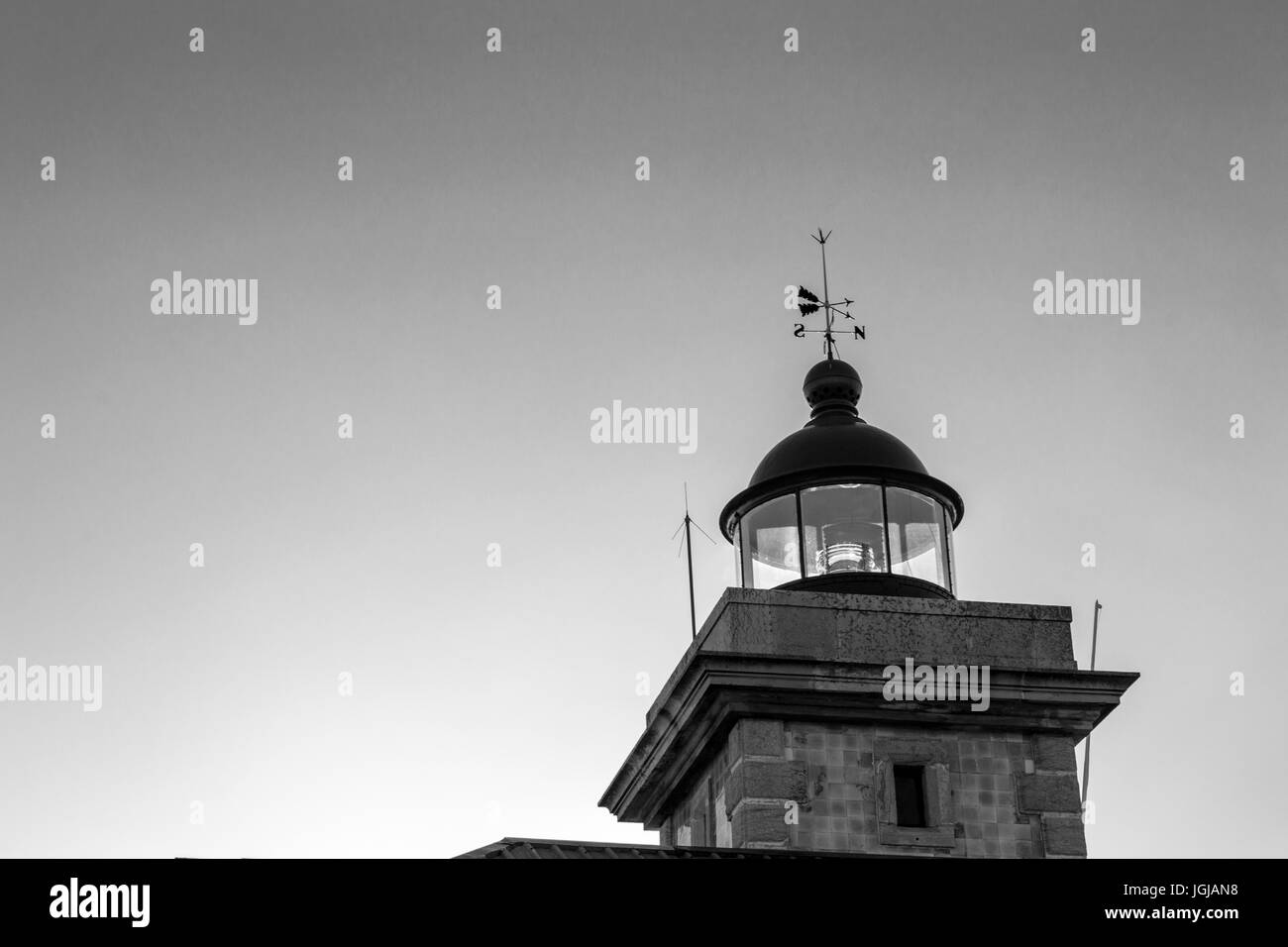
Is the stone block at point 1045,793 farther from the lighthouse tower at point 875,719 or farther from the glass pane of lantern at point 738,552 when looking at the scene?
the glass pane of lantern at point 738,552

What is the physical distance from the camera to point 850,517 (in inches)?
736

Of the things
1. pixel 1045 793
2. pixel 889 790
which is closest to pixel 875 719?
pixel 889 790

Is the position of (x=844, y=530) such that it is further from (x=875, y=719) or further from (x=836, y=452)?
(x=875, y=719)

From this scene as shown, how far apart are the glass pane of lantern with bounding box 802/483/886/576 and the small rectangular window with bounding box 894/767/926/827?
2533 millimetres

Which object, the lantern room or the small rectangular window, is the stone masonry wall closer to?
the small rectangular window

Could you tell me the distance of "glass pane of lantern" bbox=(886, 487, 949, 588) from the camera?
18688mm

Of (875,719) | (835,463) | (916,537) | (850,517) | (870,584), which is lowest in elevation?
(875,719)

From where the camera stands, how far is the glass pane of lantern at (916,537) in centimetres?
1869

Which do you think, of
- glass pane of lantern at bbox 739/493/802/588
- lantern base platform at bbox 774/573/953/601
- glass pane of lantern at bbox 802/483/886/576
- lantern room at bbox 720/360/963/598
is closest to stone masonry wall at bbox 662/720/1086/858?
lantern base platform at bbox 774/573/953/601

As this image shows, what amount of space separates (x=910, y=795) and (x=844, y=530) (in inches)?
124

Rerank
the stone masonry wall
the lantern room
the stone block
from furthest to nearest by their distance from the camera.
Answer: the lantern room, the stone block, the stone masonry wall

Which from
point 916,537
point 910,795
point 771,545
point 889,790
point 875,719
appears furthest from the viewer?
point 771,545
